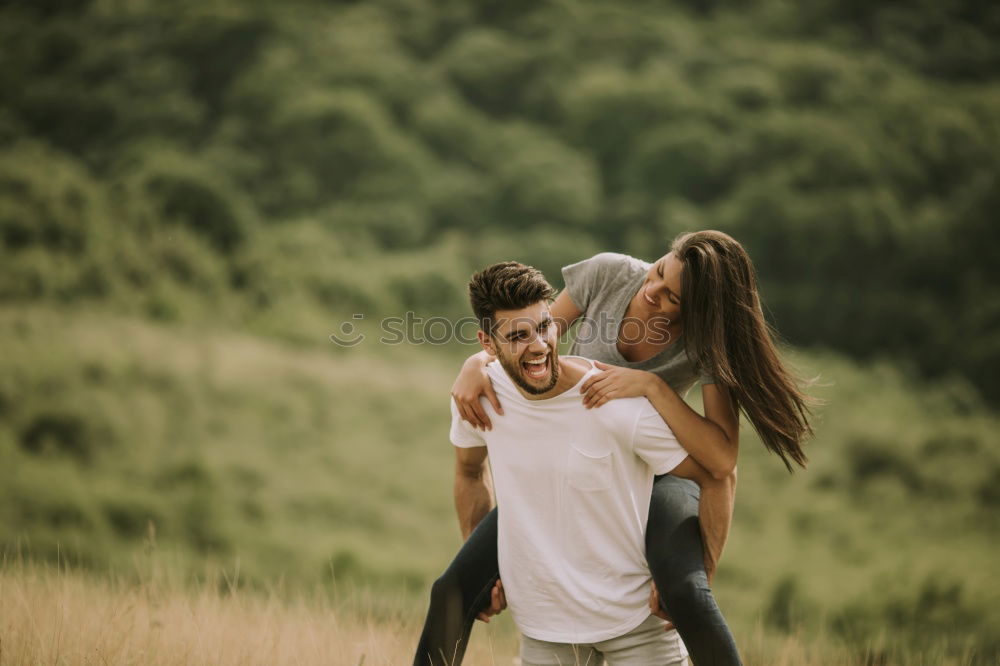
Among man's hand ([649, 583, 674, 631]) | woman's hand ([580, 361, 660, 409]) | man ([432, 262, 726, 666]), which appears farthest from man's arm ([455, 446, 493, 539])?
man's hand ([649, 583, 674, 631])

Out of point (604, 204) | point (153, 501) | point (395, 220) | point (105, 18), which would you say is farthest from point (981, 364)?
point (105, 18)

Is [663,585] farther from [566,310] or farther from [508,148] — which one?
[508,148]

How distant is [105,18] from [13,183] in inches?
323

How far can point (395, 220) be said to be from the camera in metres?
29.0

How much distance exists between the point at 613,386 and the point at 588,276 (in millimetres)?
1005

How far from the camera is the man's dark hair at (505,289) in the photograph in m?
3.02

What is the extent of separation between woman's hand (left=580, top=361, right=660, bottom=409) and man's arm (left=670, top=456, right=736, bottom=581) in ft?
0.96

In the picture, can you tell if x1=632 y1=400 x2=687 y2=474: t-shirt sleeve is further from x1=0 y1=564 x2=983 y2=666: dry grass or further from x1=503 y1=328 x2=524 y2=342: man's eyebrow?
x1=0 y1=564 x2=983 y2=666: dry grass

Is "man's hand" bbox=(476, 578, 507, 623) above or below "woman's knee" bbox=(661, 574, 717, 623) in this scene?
below

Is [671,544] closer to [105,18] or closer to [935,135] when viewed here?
[935,135]

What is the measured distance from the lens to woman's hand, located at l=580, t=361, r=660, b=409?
9.98ft

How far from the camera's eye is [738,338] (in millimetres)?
3311

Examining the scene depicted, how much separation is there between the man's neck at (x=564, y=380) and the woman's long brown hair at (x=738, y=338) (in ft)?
1.52

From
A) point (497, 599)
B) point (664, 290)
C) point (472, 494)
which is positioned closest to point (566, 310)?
point (664, 290)
